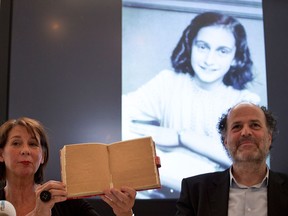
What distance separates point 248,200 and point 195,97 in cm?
118

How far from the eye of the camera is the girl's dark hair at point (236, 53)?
3.06 meters

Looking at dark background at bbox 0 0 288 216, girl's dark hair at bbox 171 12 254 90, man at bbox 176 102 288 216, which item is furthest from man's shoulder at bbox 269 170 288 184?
girl's dark hair at bbox 171 12 254 90

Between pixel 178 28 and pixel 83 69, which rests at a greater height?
pixel 178 28

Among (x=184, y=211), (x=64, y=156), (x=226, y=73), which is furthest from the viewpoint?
(x=226, y=73)

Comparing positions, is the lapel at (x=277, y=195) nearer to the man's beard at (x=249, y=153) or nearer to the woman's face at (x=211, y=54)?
the man's beard at (x=249, y=153)

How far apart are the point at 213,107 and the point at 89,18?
1.10m

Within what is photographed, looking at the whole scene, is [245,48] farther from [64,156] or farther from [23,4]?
[64,156]

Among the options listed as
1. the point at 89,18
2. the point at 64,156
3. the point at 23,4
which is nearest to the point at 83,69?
the point at 89,18

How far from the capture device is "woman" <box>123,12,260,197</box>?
292 cm

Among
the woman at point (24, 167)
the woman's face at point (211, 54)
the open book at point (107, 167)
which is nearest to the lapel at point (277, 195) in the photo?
the open book at point (107, 167)

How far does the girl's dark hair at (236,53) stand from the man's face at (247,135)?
98cm

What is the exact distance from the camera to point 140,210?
2861 millimetres

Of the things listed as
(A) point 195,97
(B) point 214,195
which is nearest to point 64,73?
(A) point 195,97

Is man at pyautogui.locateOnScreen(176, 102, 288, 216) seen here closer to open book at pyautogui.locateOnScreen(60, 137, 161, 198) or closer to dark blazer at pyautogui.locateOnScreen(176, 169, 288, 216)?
dark blazer at pyautogui.locateOnScreen(176, 169, 288, 216)
